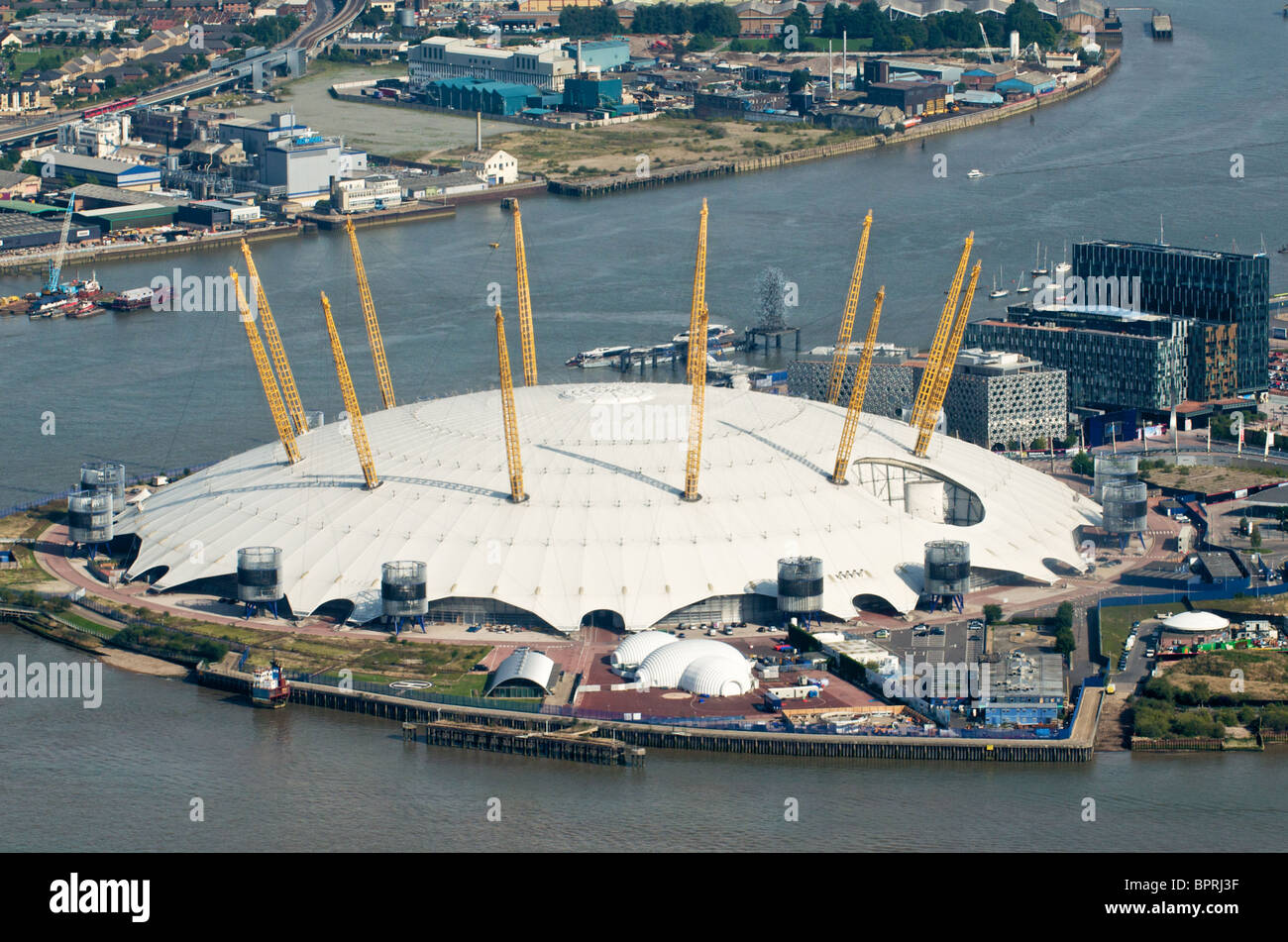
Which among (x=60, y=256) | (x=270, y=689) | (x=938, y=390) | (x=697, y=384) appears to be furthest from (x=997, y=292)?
(x=270, y=689)

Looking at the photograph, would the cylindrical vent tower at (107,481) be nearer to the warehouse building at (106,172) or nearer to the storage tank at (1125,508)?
the storage tank at (1125,508)

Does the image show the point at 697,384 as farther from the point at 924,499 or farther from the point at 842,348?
the point at 842,348

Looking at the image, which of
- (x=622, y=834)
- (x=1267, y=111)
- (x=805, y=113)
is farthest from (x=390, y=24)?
(x=622, y=834)

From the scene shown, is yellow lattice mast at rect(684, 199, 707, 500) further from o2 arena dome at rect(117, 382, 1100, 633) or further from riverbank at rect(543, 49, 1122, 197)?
riverbank at rect(543, 49, 1122, 197)

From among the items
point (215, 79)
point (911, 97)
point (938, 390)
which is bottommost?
point (938, 390)

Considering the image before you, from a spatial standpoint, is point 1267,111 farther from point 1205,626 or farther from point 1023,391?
point 1205,626
